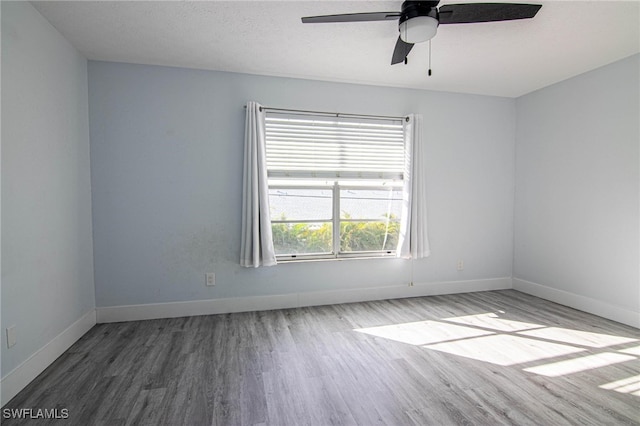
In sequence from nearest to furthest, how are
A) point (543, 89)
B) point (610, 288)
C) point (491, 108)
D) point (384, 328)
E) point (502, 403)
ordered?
point (502, 403) → point (384, 328) → point (610, 288) → point (543, 89) → point (491, 108)

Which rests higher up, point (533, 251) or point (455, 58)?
point (455, 58)

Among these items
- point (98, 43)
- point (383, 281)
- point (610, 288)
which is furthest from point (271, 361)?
point (610, 288)

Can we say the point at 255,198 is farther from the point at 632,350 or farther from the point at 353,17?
the point at 632,350

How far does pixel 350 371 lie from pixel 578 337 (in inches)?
85.7

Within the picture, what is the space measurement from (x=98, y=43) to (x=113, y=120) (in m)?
0.67

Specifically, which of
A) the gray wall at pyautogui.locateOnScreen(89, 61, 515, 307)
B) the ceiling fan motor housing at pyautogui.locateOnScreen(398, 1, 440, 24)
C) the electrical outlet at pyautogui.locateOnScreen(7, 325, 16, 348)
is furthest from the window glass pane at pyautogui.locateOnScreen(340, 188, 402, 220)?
the electrical outlet at pyautogui.locateOnScreen(7, 325, 16, 348)

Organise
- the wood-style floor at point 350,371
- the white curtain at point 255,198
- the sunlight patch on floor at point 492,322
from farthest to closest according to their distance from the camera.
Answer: the white curtain at point 255,198 → the sunlight patch on floor at point 492,322 → the wood-style floor at point 350,371

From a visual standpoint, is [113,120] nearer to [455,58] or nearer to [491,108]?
[455,58]

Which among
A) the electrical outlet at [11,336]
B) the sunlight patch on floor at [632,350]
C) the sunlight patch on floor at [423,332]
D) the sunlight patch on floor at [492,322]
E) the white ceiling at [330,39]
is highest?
the white ceiling at [330,39]

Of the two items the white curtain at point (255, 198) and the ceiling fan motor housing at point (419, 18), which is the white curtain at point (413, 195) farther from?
the ceiling fan motor housing at point (419, 18)

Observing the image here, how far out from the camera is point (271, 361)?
233cm

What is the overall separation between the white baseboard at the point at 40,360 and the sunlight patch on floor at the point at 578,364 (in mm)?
3440

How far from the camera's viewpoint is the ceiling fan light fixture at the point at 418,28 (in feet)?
6.28

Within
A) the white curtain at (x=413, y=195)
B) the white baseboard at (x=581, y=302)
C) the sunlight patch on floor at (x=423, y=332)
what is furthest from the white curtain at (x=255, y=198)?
the white baseboard at (x=581, y=302)
